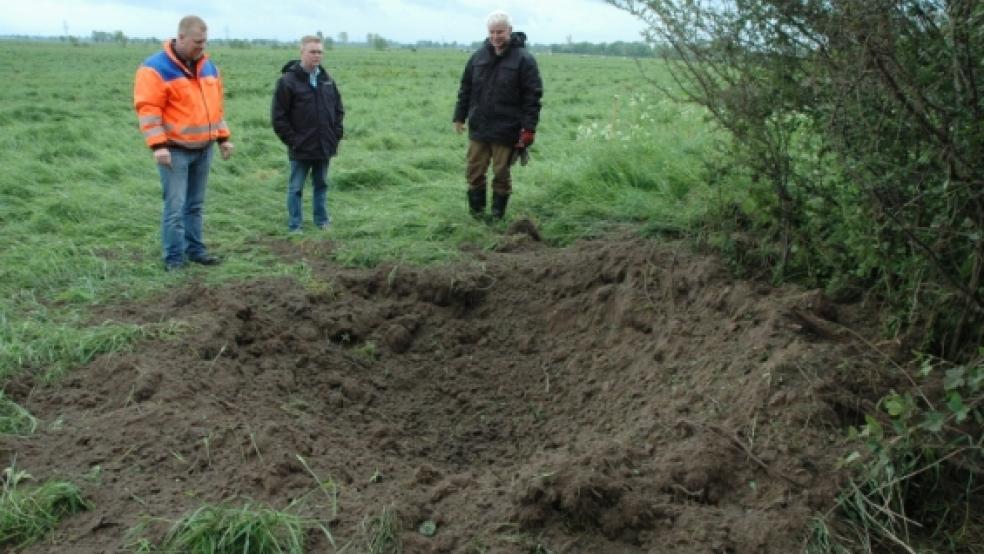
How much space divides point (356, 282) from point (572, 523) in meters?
3.30

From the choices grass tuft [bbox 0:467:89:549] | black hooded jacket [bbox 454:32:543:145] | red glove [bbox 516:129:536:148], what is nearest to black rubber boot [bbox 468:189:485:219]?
black hooded jacket [bbox 454:32:543:145]

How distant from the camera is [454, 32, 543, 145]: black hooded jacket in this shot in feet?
24.1

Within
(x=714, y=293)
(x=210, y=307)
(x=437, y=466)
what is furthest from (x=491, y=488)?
(x=210, y=307)

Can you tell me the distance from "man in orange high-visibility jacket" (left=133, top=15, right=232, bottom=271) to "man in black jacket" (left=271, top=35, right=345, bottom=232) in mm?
782

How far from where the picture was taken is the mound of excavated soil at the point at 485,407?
3.03 meters

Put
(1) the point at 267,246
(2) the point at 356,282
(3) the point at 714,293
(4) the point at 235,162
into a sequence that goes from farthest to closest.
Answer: (4) the point at 235,162 < (1) the point at 267,246 < (2) the point at 356,282 < (3) the point at 714,293

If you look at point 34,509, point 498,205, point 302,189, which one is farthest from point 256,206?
point 34,509

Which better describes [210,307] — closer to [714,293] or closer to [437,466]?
[437,466]

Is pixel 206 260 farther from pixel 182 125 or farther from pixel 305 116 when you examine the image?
pixel 305 116

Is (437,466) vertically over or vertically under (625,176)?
under

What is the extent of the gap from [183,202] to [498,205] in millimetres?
2759

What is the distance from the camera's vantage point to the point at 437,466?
3.98 metres

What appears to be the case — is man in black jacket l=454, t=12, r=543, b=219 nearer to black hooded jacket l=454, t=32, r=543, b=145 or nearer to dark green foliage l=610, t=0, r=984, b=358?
black hooded jacket l=454, t=32, r=543, b=145

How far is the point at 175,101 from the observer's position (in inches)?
242
